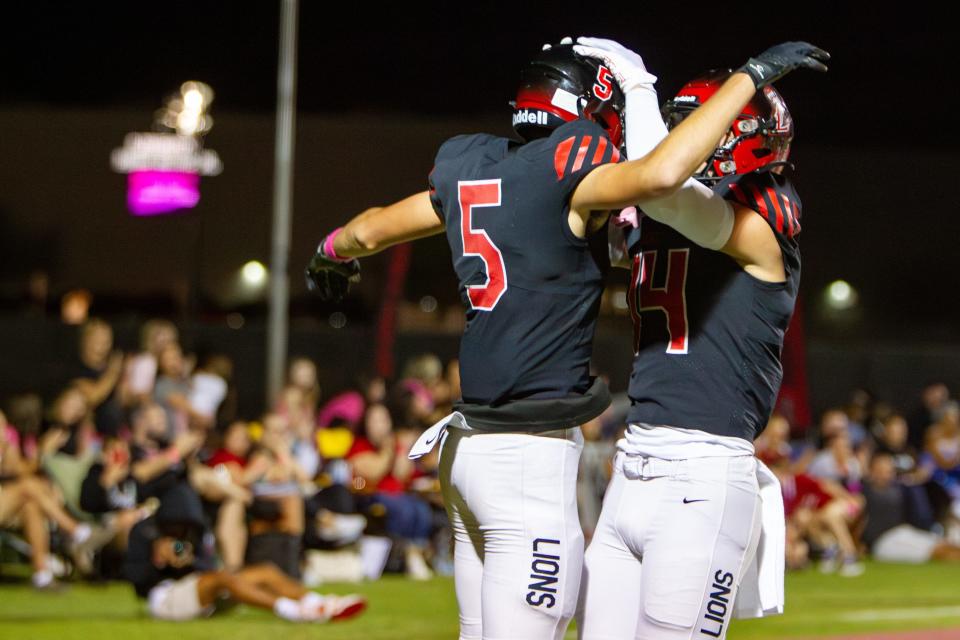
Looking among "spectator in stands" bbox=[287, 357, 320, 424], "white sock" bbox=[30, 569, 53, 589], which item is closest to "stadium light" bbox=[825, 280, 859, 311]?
"spectator in stands" bbox=[287, 357, 320, 424]

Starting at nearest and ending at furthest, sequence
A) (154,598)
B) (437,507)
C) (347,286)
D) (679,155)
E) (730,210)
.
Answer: (679,155) → (730,210) → (347,286) → (154,598) → (437,507)

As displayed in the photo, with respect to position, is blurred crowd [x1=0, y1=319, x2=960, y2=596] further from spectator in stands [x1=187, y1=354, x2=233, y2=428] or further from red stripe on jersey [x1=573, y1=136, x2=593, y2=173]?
red stripe on jersey [x1=573, y1=136, x2=593, y2=173]

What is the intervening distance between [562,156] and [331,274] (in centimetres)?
120

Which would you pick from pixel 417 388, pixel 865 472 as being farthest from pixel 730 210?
pixel 865 472

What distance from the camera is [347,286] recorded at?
13.6 feet

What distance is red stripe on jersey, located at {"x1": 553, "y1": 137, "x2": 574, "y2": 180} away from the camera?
310 centimetres

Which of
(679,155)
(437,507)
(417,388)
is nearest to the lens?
(679,155)

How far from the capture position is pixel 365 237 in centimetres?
375

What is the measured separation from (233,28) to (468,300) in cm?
2256

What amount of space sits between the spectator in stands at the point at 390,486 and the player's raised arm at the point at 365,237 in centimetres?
637

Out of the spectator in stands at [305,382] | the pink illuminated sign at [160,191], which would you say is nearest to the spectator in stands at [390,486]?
the spectator in stands at [305,382]

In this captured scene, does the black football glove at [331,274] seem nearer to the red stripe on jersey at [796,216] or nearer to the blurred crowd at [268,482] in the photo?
the red stripe on jersey at [796,216]

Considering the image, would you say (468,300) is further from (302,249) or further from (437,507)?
(302,249)

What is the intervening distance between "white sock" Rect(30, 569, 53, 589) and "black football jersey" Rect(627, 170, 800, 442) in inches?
270
